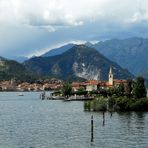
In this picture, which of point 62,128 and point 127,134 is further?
point 62,128

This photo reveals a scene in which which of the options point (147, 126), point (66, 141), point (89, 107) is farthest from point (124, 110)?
point (66, 141)

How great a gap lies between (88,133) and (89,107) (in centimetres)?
7204

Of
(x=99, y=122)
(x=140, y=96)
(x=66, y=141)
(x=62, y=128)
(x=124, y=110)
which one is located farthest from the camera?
(x=140, y=96)

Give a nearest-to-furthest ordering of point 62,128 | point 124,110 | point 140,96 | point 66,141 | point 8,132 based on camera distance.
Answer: point 66,141, point 8,132, point 62,128, point 124,110, point 140,96

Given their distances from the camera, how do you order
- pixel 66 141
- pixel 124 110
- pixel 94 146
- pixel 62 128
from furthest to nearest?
pixel 124 110 < pixel 62 128 < pixel 66 141 < pixel 94 146

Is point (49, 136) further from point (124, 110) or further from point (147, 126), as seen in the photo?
point (124, 110)

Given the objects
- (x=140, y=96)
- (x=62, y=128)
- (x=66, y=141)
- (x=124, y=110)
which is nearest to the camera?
(x=66, y=141)

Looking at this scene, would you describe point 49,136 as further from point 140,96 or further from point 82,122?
point 140,96

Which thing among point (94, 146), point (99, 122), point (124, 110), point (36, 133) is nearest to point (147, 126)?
point (99, 122)

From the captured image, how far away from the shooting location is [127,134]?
98938 mm

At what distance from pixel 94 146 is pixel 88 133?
19.4m

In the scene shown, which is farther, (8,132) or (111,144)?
(8,132)

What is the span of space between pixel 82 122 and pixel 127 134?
31441 millimetres

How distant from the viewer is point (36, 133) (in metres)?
102
